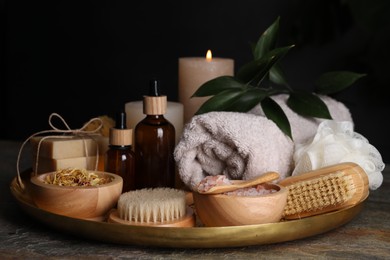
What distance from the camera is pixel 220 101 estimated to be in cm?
90

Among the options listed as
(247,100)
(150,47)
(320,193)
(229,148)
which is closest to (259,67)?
(247,100)

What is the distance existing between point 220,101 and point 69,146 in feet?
0.67

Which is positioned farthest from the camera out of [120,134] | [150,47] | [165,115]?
[150,47]

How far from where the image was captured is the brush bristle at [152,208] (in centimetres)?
68

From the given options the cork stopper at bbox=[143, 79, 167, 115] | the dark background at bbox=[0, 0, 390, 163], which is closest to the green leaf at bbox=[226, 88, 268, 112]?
the cork stopper at bbox=[143, 79, 167, 115]

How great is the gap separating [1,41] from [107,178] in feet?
4.12

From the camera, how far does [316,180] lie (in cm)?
72

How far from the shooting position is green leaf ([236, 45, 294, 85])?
0.91 metres

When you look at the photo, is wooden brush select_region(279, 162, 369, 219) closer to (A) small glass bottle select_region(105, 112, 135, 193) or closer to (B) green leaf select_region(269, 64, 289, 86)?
(A) small glass bottle select_region(105, 112, 135, 193)

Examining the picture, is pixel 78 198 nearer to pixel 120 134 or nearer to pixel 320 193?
pixel 120 134

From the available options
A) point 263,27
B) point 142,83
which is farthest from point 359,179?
point 142,83

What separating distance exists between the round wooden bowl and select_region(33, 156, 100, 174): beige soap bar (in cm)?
10

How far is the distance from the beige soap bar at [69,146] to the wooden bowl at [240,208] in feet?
0.77

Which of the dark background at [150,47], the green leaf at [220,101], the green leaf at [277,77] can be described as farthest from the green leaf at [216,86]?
the dark background at [150,47]
